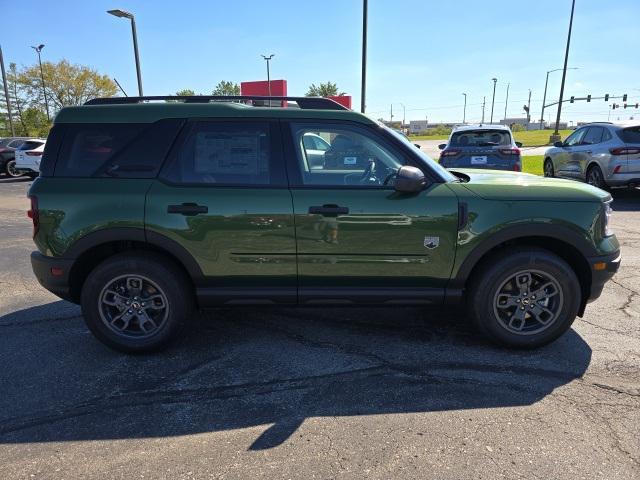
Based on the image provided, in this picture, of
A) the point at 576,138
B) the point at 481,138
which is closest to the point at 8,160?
the point at 481,138

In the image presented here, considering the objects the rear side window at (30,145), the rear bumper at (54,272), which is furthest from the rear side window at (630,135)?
the rear side window at (30,145)

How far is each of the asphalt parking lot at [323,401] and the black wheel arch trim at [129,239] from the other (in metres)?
0.80

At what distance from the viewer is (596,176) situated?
1049cm

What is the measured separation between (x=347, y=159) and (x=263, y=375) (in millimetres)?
1692

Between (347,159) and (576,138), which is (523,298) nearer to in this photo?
(347,159)

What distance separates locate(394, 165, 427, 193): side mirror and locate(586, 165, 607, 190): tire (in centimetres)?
862

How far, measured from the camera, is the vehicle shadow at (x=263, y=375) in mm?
2887

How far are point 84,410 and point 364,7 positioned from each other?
14.7 meters

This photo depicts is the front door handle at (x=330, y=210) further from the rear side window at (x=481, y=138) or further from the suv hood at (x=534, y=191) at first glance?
the rear side window at (x=481, y=138)

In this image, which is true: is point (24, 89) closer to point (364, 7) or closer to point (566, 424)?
point (364, 7)

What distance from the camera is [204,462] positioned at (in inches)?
97.9

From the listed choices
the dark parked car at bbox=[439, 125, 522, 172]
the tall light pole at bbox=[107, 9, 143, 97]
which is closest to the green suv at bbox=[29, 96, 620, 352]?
the dark parked car at bbox=[439, 125, 522, 172]

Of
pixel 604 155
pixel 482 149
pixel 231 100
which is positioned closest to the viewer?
pixel 231 100

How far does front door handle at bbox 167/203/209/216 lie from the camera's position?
11.3 feet
